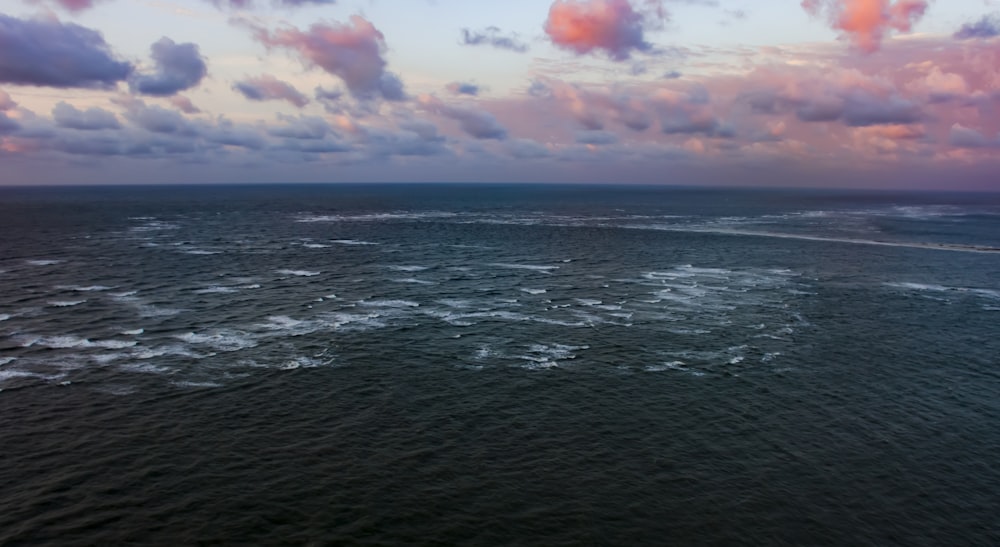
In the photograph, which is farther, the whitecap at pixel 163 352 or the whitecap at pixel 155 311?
the whitecap at pixel 155 311

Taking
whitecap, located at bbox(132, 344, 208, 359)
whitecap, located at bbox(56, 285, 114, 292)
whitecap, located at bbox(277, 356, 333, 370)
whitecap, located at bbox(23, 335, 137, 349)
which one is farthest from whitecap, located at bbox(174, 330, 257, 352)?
whitecap, located at bbox(56, 285, 114, 292)

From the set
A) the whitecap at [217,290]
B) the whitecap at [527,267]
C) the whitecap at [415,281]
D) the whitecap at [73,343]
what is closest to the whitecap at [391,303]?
the whitecap at [415,281]

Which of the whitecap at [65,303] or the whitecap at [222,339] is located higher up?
the whitecap at [65,303]

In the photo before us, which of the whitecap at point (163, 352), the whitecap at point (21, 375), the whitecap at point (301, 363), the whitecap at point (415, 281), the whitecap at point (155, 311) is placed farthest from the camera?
the whitecap at point (415, 281)

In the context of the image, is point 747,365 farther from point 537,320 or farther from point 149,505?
point 149,505

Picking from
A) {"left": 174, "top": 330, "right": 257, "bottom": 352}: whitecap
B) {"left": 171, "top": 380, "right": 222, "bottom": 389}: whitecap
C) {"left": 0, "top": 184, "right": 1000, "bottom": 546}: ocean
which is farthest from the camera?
{"left": 174, "top": 330, "right": 257, "bottom": 352}: whitecap

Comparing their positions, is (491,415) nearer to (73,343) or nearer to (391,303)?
(391,303)

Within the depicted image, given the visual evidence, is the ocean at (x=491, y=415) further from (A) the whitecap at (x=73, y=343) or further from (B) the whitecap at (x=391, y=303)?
(B) the whitecap at (x=391, y=303)

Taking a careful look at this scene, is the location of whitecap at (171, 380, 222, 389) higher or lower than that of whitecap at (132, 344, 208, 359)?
lower

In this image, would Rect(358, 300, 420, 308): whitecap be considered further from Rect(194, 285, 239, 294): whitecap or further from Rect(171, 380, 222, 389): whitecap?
Rect(171, 380, 222, 389): whitecap

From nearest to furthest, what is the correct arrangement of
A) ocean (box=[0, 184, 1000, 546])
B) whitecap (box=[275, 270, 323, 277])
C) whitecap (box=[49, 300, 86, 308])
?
ocean (box=[0, 184, 1000, 546]), whitecap (box=[49, 300, 86, 308]), whitecap (box=[275, 270, 323, 277])
